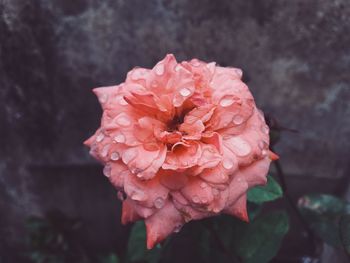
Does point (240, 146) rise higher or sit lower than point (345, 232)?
higher

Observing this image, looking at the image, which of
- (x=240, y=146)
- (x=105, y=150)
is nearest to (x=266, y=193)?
(x=240, y=146)

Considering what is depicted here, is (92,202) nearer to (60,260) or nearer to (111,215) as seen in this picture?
(111,215)

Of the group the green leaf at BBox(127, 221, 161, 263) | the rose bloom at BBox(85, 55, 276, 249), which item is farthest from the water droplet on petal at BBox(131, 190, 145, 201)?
the green leaf at BBox(127, 221, 161, 263)

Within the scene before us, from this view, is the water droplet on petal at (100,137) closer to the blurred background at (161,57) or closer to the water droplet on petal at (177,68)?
the water droplet on petal at (177,68)

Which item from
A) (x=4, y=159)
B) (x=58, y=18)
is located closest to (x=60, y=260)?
(x=4, y=159)

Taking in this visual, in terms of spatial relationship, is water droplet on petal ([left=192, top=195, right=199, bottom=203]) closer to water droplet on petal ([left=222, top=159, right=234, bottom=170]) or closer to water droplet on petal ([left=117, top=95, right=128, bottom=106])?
water droplet on petal ([left=222, top=159, right=234, bottom=170])

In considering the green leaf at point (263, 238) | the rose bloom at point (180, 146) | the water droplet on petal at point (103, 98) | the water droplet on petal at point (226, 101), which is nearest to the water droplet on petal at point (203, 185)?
the rose bloom at point (180, 146)

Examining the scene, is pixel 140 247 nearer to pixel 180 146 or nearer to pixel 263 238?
pixel 263 238
